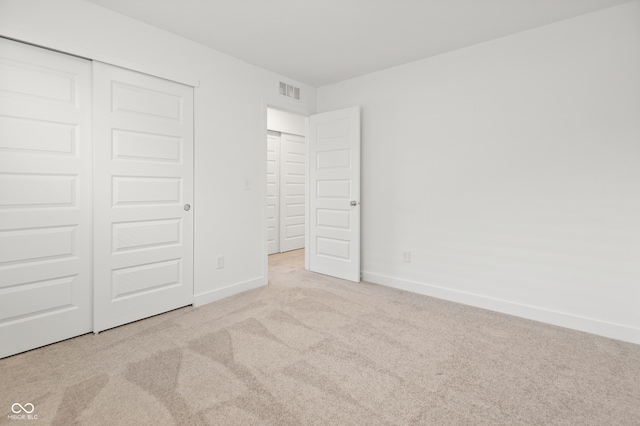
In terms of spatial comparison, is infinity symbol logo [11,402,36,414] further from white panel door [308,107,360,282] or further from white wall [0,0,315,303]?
white panel door [308,107,360,282]

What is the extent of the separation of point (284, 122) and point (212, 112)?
8.67ft

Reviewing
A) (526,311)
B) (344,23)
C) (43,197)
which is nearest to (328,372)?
(526,311)

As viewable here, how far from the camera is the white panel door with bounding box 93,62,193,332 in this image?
247cm

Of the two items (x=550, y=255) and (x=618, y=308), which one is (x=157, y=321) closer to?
(x=550, y=255)

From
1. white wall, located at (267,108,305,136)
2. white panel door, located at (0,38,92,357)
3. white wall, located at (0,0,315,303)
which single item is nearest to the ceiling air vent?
white wall, located at (0,0,315,303)

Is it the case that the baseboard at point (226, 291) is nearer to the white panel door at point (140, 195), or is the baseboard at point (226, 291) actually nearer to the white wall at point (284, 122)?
the white panel door at point (140, 195)

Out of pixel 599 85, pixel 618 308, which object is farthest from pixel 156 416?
pixel 599 85

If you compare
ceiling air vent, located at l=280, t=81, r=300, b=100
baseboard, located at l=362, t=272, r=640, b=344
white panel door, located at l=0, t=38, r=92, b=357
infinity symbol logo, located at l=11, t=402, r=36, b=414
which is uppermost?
ceiling air vent, located at l=280, t=81, r=300, b=100

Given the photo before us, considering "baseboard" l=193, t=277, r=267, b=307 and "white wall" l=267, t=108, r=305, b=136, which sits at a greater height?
"white wall" l=267, t=108, r=305, b=136

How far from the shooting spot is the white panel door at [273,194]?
18.2ft

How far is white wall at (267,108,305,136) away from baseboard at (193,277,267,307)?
289 cm

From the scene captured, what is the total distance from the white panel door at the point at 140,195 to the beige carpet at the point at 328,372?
0.27m

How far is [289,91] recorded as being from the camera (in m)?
3.95

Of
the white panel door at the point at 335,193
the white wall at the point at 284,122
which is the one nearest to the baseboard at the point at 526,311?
the white panel door at the point at 335,193
